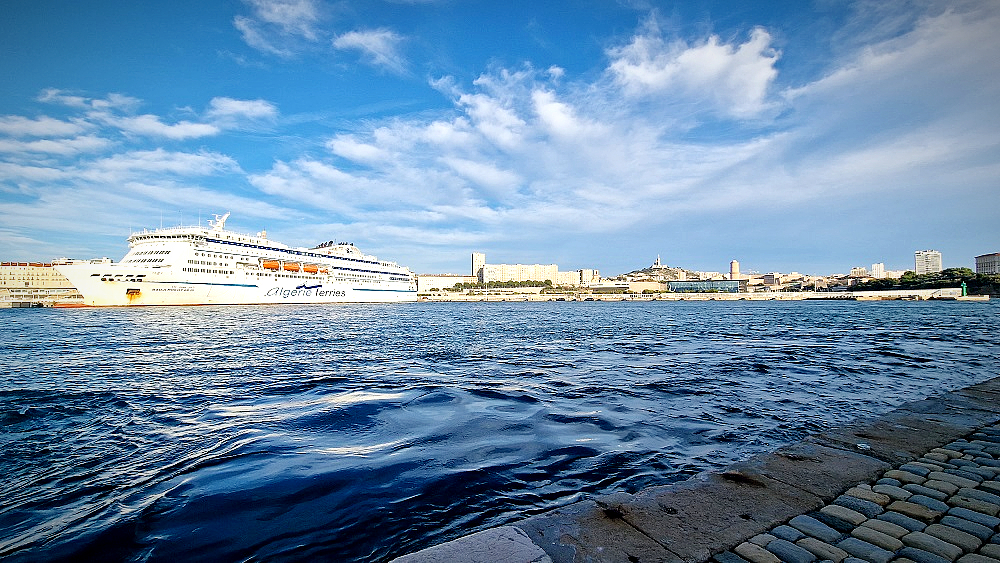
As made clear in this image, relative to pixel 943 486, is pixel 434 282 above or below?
above

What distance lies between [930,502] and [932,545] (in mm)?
759

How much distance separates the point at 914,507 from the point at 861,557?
1.00 meters

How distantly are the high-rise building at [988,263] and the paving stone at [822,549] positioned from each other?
20510 cm

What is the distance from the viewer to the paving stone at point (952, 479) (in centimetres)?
343

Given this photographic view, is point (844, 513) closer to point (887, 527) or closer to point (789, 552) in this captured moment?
point (887, 527)

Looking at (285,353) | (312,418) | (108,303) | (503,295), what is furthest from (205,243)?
(503,295)

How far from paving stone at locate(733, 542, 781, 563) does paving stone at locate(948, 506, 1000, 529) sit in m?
1.47

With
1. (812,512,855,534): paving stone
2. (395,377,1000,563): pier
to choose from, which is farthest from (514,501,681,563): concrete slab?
(812,512,855,534): paving stone

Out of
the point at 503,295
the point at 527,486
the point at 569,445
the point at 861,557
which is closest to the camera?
the point at 861,557

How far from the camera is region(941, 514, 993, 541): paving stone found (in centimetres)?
267

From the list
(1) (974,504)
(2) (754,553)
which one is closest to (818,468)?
(1) (974,504)

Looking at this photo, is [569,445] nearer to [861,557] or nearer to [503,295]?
[861,557]

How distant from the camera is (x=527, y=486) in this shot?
4.26 m

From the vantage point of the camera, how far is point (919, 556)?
8.03 ft
